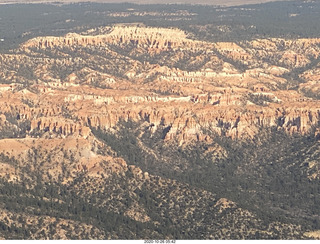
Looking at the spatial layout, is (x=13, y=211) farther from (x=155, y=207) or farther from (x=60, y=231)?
(x=155, y=207)

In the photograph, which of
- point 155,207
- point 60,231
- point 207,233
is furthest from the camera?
point 155,207

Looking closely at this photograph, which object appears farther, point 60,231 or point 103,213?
point 103,213

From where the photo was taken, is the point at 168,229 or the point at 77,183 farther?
the point at 77,183

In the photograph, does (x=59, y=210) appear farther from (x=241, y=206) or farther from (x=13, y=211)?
(x=241, y=206)

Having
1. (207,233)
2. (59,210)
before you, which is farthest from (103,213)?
(207,233)

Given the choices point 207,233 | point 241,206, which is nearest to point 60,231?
point 207,233

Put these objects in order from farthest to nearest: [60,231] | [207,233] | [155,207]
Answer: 1. [155,207]
2. [207,233]
3. [60,231]

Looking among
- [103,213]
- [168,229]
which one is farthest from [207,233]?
[103,213]
